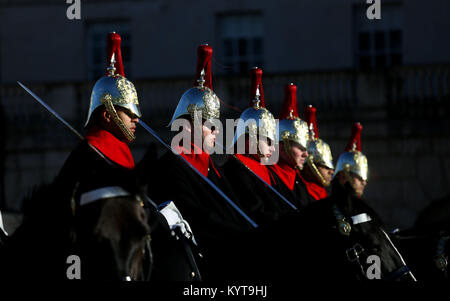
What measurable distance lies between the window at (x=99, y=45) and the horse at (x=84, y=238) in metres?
16.2

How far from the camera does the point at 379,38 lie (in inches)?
789

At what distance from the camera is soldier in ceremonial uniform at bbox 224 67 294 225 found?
25.3 ft

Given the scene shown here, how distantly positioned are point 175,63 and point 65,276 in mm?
16131

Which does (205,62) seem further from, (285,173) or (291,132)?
(291,132)

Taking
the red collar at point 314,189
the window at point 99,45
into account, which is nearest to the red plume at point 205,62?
the red collar at point 314,189

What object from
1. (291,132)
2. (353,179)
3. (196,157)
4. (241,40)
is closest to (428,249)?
(291,132)

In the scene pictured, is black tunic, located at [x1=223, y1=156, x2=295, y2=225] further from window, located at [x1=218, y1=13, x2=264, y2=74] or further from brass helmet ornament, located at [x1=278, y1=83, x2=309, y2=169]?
window, located at [x1=218, y1=13, x2=264, y2=74]

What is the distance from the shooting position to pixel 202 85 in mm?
7602

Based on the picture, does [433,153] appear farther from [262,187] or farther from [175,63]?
[262,187]

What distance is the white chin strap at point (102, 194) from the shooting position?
4484mm

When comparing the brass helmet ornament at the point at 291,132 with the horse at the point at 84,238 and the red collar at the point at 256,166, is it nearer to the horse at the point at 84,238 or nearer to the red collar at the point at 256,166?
the red collar at the point at 256,166

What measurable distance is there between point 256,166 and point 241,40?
12.6 metres
